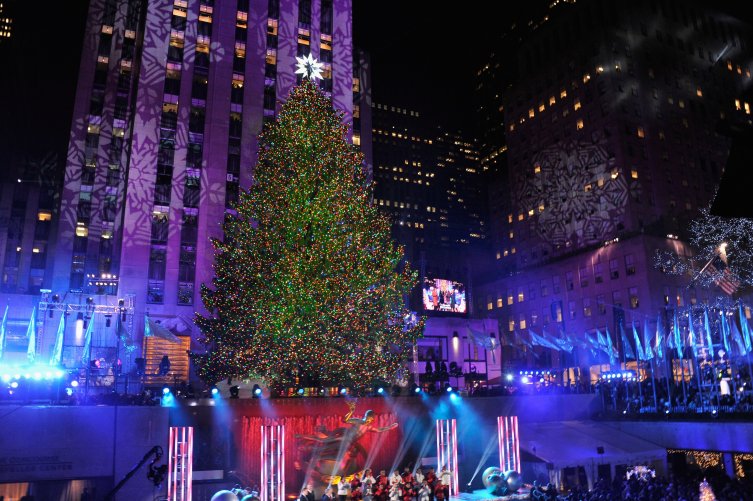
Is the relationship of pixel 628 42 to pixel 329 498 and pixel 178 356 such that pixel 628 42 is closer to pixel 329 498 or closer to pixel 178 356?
pixel 178 356

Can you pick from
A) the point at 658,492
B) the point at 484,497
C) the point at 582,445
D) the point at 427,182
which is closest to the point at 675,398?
the point at 582,445

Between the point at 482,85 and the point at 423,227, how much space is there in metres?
34.6

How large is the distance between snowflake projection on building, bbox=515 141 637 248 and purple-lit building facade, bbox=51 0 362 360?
34.5 m

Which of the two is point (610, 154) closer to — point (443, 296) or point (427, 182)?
point (443, 296)

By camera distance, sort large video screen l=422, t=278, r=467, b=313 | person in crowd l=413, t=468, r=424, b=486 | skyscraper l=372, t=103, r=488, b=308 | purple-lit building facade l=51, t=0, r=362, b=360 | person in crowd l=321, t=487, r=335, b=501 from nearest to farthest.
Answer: person in crowd l=321, t=487, r=335, b=501 → person in crowd l=413, t=468, r=424, b=486 → purple-lit building facade l=51, t=0, r=362, b=360 → large video screen l=422, t=278, r=467, b=313 → skyscraper l=372, t=103, r=488, b=308

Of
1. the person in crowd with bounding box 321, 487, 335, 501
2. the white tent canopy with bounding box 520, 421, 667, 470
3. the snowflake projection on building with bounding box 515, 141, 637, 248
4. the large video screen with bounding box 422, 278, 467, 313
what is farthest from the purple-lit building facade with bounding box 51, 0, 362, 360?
the snowflake projection on building with bounding box 515, 141, 637, 248

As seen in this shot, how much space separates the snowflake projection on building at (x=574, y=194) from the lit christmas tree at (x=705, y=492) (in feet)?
155

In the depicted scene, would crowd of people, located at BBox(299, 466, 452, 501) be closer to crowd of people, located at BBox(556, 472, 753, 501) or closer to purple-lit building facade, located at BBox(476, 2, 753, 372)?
crowd of people, located at BBox(556, 472, 753, 501)

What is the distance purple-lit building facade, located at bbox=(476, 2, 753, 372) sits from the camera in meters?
61.3

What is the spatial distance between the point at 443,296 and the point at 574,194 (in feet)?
107

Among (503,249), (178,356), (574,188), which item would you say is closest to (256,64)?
(178,356)

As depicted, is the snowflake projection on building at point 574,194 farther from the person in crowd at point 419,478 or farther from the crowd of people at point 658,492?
the person in crowd at point 419,478

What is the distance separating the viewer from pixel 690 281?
57062mm

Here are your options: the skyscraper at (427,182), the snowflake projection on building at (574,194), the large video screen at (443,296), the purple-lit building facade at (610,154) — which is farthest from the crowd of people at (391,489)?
the skyscraper at (427,182)
